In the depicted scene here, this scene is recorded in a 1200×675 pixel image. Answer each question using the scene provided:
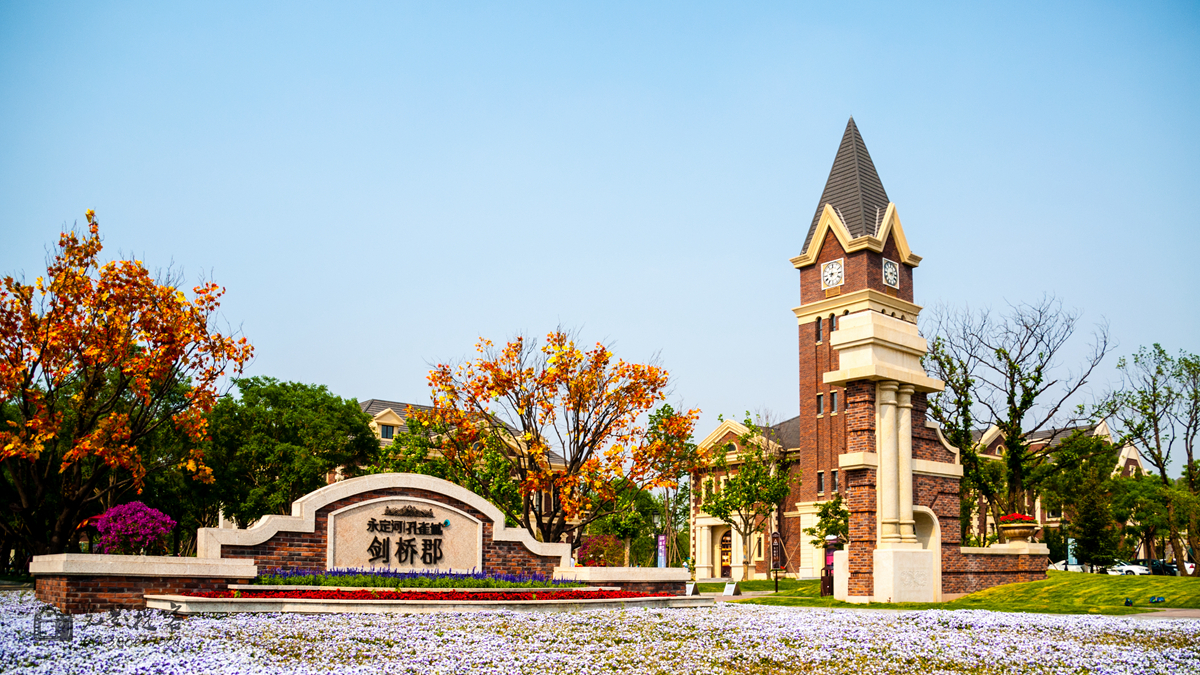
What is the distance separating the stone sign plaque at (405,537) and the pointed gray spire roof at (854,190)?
3145 cm

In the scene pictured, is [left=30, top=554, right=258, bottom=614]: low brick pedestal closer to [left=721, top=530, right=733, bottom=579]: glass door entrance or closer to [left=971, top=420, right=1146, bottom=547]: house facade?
[left=721, top=530, right=733, bottom=579]: glass door entrance

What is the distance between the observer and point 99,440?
20.3 metres

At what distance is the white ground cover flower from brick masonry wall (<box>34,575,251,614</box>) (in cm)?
50

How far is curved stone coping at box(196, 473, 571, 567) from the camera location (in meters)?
16.4

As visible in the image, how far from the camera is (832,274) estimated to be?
4753cm

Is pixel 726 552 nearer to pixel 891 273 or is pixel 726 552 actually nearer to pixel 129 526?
pixel 891 273

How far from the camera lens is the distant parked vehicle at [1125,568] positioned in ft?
170

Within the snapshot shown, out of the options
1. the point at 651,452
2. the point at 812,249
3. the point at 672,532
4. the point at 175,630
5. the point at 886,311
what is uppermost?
the point at 812,249

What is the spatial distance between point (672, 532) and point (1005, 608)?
35808mm

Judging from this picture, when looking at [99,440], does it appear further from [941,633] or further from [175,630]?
[941,633]

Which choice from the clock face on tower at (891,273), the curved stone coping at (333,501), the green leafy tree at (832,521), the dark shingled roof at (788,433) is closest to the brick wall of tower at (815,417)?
the clock face on tower at (891,273)

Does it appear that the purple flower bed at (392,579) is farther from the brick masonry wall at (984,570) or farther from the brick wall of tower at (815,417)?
the brick wall of tower at (815,417)

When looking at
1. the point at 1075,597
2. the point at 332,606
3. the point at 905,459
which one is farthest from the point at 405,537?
the point at 1075,597

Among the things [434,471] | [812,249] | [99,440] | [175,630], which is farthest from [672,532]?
[175,630]
